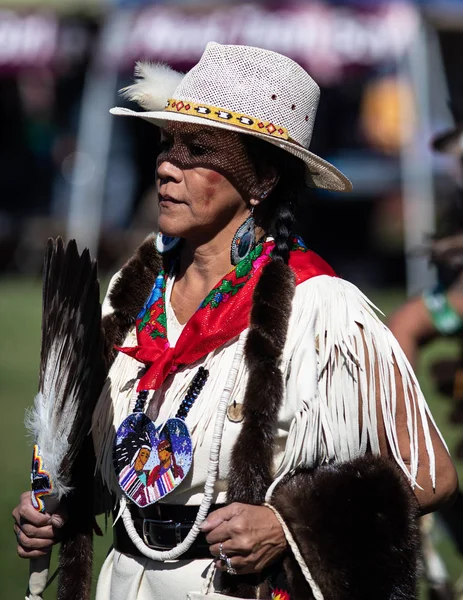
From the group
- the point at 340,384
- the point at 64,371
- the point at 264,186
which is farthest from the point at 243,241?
the point at 64,371

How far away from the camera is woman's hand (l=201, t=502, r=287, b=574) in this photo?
2.38 meters

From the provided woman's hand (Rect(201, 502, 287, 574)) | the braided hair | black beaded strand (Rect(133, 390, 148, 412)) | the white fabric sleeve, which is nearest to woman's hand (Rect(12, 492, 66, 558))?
black beaded strand (Rect(133, 390, 148, 412))

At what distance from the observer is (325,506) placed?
2.48 meters

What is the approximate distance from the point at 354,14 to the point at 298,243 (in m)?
9.82

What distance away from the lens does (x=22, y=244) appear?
1527 cm

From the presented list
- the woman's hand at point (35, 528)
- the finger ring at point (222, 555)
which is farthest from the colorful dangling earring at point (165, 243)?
the finger ring at point (222, 555)

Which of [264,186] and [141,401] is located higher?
[264,186]

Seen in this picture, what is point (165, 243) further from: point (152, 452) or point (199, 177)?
point (152, 452)

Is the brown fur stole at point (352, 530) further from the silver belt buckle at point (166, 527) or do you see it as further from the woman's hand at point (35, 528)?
the woman's hand at point (35, 528)

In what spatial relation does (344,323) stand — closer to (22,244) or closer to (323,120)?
(323,120)

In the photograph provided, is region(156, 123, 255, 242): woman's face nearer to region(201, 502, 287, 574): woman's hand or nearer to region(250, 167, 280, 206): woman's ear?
region(250, 167, 280, 206): woman's ear

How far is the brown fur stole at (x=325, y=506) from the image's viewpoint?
2.46 metres

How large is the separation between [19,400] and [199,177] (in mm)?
5880

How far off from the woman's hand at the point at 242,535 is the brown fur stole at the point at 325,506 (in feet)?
0.14
